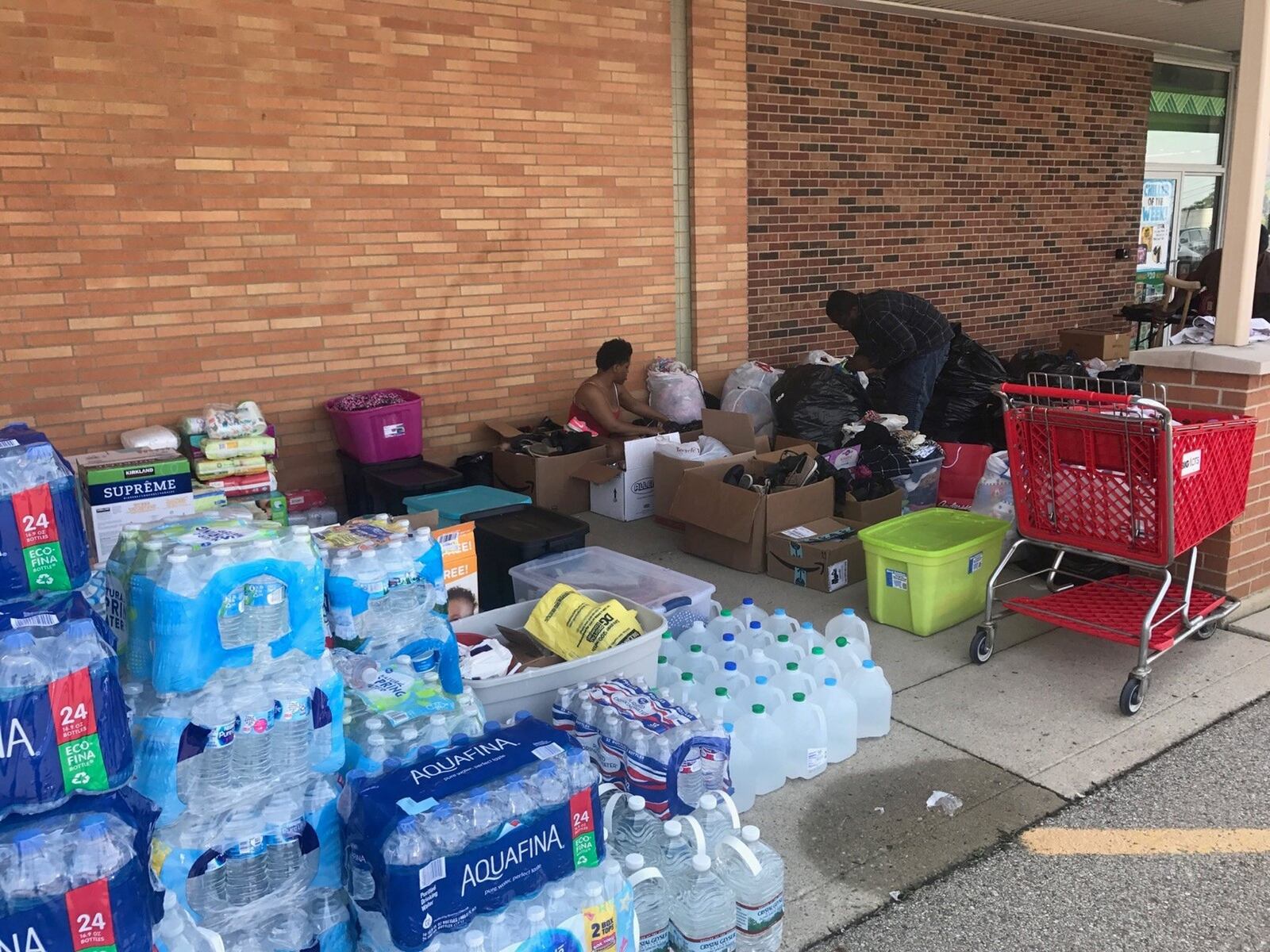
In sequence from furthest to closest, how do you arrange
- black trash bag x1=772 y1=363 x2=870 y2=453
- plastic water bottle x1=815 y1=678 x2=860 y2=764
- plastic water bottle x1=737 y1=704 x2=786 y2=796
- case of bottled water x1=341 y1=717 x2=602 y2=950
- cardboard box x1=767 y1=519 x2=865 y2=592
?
1. black trash bag x1=772 y1=363 x2=870 y2=453
2. cardboard box x1=767 y1=519 x2=865 y2=592
3. plastic water bottle x1=815 y1=678 x2=860 y2=764
4. plastic water bottle x1=737 y1=704 x2=786 y2=796
5. case of bottled water x1=341 y1=717 x2=602 y2=950

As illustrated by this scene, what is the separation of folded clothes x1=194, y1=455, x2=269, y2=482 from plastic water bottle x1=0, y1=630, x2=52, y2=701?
4.18 meters

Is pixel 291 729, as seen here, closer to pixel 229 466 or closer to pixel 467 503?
pixel 467 503

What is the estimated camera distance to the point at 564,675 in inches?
136

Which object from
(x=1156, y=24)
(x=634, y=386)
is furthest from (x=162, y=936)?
(x=1156, y=24)

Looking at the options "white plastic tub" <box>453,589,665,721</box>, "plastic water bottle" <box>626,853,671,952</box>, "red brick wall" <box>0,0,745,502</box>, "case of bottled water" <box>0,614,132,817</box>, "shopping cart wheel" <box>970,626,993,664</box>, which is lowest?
"shopping cart wheel" <box>970,626,993,664</box>

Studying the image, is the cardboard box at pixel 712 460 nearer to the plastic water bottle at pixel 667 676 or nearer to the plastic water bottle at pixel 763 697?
the plastic water bottle at pixel 667 676

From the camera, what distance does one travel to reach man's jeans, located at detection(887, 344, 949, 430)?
25.0 feet

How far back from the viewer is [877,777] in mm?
3672

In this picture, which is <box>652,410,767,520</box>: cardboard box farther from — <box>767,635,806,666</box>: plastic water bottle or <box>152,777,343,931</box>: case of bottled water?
<box>152,777,343,931</box>: case of bottled water

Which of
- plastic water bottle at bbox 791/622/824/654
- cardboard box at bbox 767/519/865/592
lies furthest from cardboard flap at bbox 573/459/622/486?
plastic water bottle at bbox 791/622/824/654

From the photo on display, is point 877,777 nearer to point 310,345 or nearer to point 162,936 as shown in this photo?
point 162,936

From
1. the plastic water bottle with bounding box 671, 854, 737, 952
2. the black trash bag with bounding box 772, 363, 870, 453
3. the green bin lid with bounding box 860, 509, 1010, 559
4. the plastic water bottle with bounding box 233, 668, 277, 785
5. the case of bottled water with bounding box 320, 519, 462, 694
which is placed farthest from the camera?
the black trash bag with bounding box 772, 363, 870, 453

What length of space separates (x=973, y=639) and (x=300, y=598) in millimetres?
3153

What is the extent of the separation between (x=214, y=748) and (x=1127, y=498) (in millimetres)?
3567
